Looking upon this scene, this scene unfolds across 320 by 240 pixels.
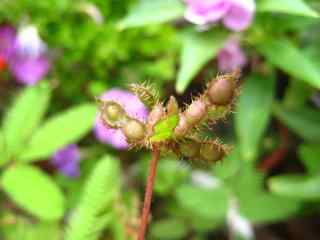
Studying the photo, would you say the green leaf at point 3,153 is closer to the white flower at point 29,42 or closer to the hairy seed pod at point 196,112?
the white flower at point 29,42

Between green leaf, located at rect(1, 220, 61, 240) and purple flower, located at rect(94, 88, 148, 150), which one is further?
purple flower, located at rect(94, 88, 148, 150)

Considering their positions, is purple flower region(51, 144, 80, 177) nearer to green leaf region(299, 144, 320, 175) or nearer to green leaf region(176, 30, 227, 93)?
green leaf region(176, 30, 227, 93)

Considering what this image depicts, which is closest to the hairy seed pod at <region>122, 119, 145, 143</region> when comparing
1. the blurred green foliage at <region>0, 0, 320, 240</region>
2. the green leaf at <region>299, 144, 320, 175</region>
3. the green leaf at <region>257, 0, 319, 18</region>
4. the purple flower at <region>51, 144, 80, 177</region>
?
the blurred green foliage at <region>0, 0, 320, 240</region>

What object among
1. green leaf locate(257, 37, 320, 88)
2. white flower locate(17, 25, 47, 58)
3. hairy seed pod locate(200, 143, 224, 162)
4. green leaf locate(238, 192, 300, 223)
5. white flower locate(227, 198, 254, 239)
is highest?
white flower locate(17, 25, 47, 58)

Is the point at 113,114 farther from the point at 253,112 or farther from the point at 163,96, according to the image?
the point at 163,96

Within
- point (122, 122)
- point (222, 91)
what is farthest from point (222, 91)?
point (122, 122)

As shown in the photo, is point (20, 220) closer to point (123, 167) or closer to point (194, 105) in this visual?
point (123, 167)
